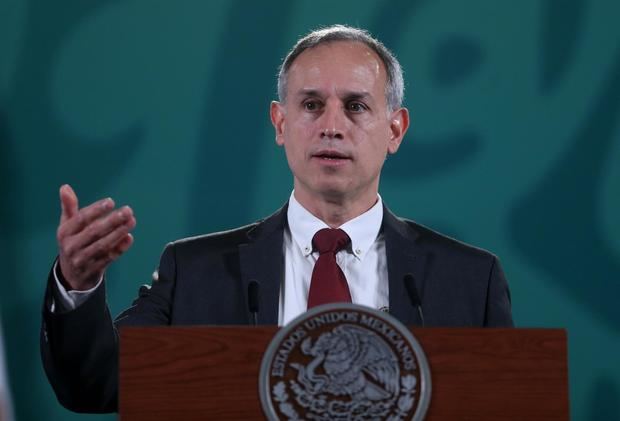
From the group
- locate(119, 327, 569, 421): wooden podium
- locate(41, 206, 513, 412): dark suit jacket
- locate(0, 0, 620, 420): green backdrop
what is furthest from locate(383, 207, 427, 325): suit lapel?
locate(0, 0, 620, 420): green backdrop

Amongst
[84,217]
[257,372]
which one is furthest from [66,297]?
[257,372]

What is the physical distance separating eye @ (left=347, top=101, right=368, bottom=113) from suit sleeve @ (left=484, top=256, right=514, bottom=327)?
0.45 metres

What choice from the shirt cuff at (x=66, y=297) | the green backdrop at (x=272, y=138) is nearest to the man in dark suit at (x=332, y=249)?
the shirt cuff at (x=66, y=297)

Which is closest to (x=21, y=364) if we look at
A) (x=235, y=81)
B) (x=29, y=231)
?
(x=29, y=231)

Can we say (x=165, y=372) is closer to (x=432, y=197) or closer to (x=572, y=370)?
(x=432, y=197)

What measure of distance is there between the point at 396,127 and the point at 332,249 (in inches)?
18.0

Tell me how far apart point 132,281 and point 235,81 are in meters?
0.71

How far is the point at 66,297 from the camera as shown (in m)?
1.57

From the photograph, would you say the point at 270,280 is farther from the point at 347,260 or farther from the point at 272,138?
the point at 272,138

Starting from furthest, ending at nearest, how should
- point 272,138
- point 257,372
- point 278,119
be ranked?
point 272,138
point 278,119
point 257,372

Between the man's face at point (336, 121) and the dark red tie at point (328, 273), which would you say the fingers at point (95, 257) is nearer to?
the dark red tie at point (328, 273)

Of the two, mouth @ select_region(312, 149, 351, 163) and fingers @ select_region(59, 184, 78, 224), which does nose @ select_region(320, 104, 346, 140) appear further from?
fingers @ select_region(59, 184, 78, 224)

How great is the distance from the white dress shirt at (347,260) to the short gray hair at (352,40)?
0.27m

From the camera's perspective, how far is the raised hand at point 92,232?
4.58 ft
